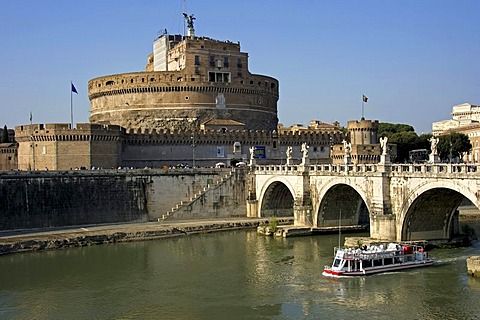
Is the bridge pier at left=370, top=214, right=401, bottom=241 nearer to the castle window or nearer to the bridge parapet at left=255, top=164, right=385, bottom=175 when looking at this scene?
the bridge parapet at left=255, top=164, right=385, bottom=175

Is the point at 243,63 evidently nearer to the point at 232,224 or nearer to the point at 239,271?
the point at 232,224

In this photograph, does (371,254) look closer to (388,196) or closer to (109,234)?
(388,196)

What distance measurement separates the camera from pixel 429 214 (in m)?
34.3

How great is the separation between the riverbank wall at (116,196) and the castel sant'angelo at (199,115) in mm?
6448

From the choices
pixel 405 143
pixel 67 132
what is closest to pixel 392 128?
pixel 405 143

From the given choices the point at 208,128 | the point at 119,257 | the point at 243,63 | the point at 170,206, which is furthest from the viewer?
the point at 243,63

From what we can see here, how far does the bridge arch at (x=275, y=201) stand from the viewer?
51.2m

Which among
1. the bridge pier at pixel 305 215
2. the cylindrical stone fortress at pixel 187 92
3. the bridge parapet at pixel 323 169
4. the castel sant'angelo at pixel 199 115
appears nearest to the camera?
the bridge parapet at pixel 323 169

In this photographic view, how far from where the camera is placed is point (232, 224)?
153 ft

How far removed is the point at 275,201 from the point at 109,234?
15240 mm

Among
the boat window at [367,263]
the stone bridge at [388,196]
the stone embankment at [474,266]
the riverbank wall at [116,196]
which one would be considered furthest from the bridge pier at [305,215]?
the stone embankment at [474,266]

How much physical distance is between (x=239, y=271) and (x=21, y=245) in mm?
14219

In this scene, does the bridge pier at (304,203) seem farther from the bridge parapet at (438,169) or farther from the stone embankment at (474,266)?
the stone embankment at (474,266)

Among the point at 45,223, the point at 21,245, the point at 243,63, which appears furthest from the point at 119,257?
the point at 243,63
